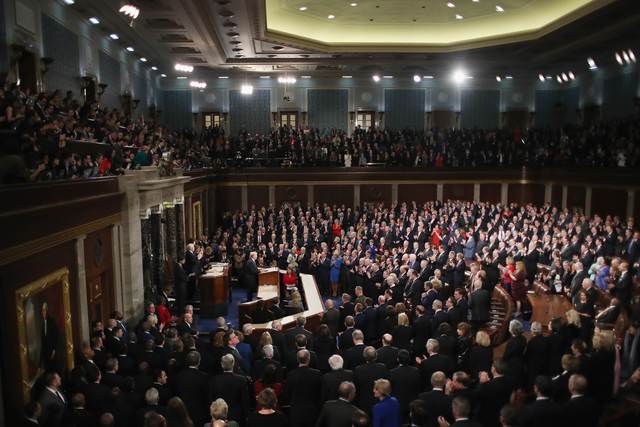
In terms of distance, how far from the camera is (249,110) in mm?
31016

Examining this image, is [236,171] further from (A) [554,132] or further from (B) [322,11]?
(A) [554,132]

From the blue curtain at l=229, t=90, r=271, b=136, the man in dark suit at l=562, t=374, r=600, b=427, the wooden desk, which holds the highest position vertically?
the blue curtain at l=229, t=90, r=271, b=136

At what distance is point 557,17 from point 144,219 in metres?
18.1

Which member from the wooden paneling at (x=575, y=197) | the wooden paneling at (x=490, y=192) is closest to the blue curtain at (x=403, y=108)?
the wooden paneling at (x=490, y=192)

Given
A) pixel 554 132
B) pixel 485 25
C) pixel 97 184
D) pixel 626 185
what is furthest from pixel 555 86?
pixel 97 184

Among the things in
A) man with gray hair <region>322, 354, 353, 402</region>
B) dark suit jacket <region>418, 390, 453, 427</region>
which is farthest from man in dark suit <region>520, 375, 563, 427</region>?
man with gray hair <region>322, 354, 353, 402</region>

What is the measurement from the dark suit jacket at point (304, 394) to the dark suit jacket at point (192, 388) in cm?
115

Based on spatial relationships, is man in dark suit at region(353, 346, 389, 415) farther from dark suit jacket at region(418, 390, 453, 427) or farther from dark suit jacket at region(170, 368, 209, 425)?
dark suit jacket at region(170, 368, 209, 425)

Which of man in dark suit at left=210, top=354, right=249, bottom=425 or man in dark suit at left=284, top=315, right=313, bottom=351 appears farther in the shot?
man in dark suit at left=284, top=315, right=313, bottom=351

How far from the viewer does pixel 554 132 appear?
1115 inches

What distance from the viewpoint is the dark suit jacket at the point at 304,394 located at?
6.50 m

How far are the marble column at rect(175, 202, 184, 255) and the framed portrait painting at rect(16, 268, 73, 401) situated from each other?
7669mm

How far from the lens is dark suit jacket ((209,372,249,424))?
6.48 m

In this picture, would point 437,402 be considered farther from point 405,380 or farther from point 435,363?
point 435,363
